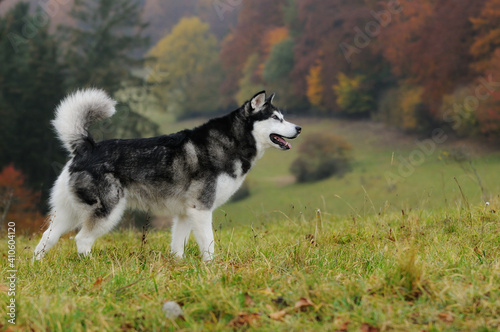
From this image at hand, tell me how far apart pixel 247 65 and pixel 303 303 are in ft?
146

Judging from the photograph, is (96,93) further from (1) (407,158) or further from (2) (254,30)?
(2) (254,30)

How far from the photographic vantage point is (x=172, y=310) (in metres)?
3.40

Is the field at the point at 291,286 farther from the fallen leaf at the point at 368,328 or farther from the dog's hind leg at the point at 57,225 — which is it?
the dog's hind leg at the point at 57,225

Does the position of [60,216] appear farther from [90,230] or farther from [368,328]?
[368,328]

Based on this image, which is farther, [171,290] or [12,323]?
[171,290]

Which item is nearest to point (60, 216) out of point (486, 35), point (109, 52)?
point (486, 35)

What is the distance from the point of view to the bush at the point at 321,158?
34219 millimetres

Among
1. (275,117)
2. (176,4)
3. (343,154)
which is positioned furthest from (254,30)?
(275,117)

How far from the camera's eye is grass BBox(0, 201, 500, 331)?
329cm

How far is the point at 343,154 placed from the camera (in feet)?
120

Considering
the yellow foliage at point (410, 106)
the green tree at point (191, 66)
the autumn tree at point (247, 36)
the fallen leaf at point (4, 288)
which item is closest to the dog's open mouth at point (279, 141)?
the fallen leaf at point (4, 288)

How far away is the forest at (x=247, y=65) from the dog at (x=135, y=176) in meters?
16.0

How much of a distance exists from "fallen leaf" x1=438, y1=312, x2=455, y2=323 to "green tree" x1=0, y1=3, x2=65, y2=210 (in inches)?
925

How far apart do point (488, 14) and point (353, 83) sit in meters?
12.2
